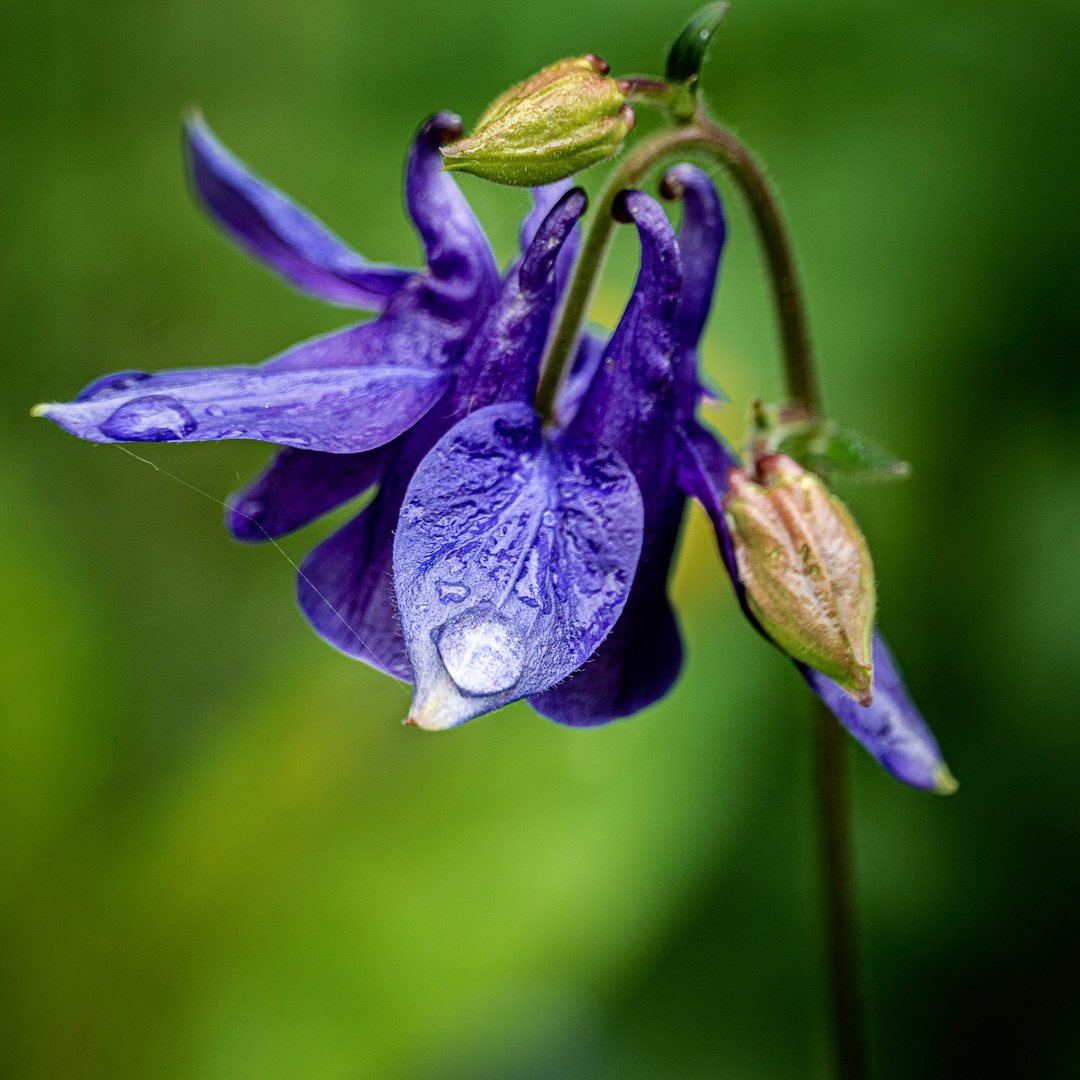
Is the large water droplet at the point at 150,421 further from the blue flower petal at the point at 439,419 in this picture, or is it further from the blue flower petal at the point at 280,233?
the blue flower petal at the point at 280,233

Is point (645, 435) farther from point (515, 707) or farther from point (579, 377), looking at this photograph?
point (515, 707)

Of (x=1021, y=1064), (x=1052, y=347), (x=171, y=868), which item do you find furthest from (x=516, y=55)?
(x=1021, y=1064)

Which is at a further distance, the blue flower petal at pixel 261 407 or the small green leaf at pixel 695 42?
the small green leaf at pixel 695 42

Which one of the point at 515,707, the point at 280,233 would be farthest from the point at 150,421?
the point at 515,707

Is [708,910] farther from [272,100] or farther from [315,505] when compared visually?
[272,100]

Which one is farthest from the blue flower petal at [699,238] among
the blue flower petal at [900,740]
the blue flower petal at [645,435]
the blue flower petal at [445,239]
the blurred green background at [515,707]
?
the blurred green background at [515,707]
